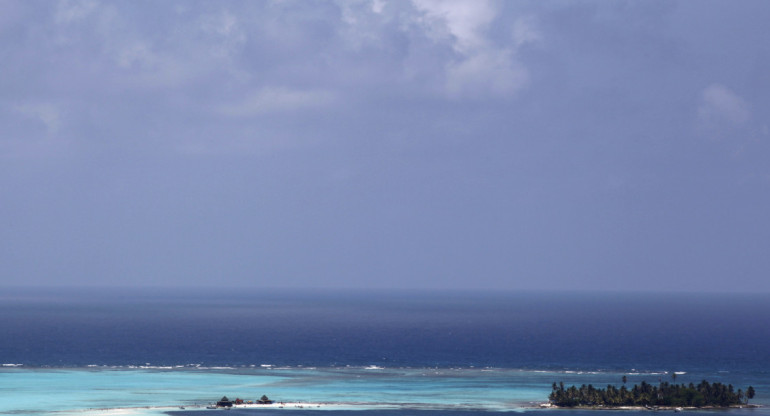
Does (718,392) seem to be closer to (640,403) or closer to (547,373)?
(640,403)

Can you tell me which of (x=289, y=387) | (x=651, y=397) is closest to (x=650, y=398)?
(x=651, y=397)

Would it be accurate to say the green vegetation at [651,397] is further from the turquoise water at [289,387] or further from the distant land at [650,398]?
the turquoise water at [289,387]

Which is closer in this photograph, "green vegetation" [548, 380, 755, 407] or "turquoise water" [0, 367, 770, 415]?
"turquoise water" [0, 367, 770, 415]

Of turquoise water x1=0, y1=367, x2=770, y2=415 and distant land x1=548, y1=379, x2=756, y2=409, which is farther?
distant land x1=548, y1=379, x2=756, y2=409

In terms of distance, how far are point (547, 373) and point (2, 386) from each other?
72.8 m

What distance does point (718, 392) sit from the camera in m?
125

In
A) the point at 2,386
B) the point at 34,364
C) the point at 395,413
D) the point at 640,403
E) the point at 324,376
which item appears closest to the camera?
the point at 395,413

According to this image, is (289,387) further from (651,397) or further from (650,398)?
(651,397)

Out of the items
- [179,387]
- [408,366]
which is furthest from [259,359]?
[179,387]

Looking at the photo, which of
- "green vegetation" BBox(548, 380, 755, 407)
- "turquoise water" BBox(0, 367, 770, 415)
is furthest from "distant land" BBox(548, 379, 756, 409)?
"turquoise water" BBox(0, 367, 770, 415)

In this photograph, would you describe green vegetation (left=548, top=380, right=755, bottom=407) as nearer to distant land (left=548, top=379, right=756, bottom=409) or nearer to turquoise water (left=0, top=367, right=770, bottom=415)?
distant land (left=548, top=379, right=756, bottom=409)

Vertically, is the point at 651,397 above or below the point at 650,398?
above

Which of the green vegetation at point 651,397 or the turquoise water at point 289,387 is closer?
the turquoise water at point 289,387

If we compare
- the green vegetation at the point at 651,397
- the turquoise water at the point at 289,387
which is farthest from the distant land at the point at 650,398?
the turquoise water at the point at 289,387
